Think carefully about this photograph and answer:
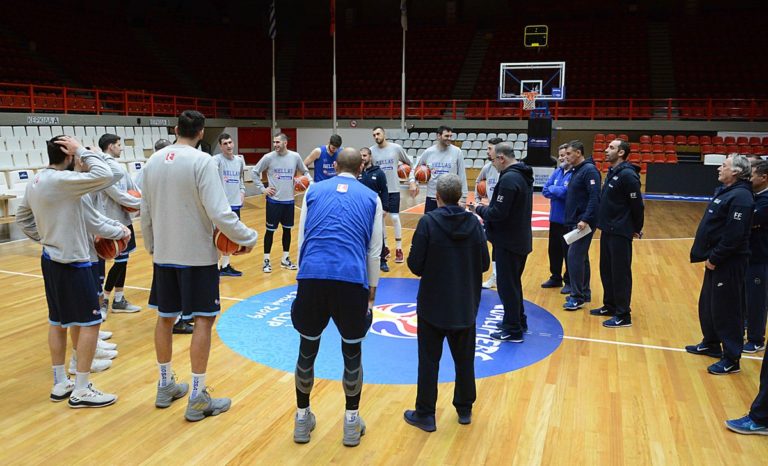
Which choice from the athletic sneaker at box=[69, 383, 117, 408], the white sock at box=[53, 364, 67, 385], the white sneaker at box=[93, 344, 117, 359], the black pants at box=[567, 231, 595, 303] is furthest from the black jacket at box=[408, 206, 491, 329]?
the black pants at box=[567, 231, 595, 303]

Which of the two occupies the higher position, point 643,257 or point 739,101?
point 739,101

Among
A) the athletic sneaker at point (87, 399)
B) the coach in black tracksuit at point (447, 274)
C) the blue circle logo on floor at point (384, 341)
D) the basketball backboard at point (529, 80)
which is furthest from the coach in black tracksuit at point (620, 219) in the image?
the basketball backboard at point (529, 80)

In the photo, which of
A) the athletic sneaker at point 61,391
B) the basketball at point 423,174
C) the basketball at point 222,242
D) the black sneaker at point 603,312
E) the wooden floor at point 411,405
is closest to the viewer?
the wooden floor at point 411,405

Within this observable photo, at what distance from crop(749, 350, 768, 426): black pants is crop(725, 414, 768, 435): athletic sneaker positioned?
1.1 inches

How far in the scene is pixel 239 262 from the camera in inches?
349

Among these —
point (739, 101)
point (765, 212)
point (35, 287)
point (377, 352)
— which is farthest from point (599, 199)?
point (739, 101)

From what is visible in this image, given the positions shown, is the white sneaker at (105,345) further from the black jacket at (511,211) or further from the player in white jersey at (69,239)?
the black jacket at (511,211)

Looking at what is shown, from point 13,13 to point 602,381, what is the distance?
76.7 feet

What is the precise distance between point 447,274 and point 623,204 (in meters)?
2.95

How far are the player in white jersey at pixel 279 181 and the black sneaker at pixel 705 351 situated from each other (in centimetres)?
499

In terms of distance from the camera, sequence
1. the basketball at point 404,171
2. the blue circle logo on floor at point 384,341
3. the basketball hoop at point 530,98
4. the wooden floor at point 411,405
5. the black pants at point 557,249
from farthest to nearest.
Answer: the basketball hoop at point 530,98, the basketball at point 404,171, the black pants at point 557,249, the blue circle logo on floor at point 384,341, the wooden floor at point 411,405

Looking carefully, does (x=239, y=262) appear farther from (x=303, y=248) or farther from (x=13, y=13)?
(x=13, y=13)

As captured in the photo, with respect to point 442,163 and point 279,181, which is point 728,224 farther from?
point 279,181

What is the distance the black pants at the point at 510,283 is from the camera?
17.8 ft
